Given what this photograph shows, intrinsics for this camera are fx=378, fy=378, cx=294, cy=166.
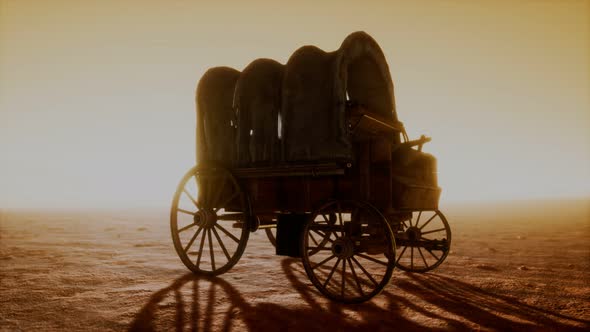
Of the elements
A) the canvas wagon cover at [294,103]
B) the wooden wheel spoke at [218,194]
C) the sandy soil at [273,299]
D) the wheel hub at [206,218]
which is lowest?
the sandy soil at [273,299]

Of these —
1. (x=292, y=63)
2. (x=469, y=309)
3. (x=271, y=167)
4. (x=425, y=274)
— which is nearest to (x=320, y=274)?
(x=425, y=274)

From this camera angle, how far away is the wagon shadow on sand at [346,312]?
362 centimetres

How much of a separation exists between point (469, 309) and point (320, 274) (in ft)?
8.18

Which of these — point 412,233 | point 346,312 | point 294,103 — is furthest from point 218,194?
point 412,233

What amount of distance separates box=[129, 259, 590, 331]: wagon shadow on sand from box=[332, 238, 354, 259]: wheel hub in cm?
57

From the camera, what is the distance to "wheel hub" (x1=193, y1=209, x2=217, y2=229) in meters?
5.83

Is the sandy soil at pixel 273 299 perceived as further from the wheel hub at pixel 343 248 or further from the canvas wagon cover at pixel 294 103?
the canvas wagon cover at pixel 294 103

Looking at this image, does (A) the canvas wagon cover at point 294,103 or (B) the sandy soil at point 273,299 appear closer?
(B) the sandy soil at point 273,299

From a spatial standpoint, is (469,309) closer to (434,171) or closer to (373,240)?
(373,240)

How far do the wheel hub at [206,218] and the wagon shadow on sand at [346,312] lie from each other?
1003 millimetres

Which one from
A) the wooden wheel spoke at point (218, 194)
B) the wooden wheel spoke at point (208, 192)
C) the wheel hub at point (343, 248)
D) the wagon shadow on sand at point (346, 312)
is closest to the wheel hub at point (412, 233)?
the wagon shadow on sand at point (346, 312)

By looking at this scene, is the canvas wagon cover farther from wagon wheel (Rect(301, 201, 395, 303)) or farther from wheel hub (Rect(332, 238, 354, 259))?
wheel hub (Rect(332, 238, 354, 259))

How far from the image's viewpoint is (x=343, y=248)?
4465mm

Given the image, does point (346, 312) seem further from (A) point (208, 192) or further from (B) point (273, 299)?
(A) point (208, 192)
